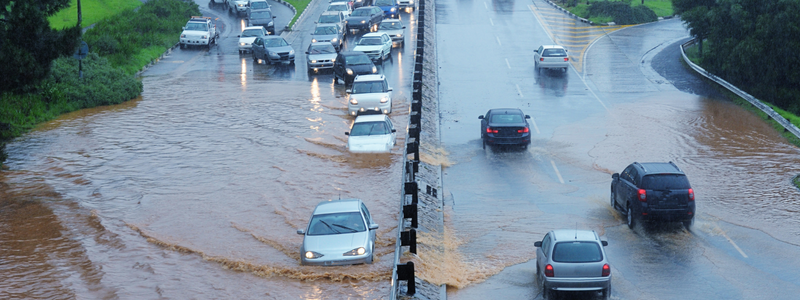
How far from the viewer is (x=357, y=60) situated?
3706 cm

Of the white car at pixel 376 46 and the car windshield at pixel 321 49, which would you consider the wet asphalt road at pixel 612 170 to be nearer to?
the white car at pixel 376 46

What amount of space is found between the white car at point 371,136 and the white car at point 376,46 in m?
15.0

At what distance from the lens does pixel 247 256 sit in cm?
1728

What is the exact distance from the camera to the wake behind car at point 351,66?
36.3 metres

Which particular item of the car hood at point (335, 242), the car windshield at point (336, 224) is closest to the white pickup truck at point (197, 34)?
the car windshield at point (336, 224)

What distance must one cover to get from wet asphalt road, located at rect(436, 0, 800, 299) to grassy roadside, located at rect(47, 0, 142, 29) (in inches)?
1115

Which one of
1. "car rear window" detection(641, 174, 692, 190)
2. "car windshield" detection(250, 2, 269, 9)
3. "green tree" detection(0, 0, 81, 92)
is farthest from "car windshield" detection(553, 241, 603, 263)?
"car windshield" detection(250, 2, 269, 9)

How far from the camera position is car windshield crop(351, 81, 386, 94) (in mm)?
31141

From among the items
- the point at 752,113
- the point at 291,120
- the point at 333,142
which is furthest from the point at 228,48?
the point at 752,113

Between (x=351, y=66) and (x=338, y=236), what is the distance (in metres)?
21.7

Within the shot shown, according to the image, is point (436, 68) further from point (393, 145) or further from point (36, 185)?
point (36, 185)

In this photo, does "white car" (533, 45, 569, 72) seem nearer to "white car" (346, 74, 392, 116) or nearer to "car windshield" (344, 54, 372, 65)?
"car windshield" (344, 54, 372, 65)

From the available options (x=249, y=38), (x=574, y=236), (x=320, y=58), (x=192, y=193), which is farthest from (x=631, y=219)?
(x=249, y=38)

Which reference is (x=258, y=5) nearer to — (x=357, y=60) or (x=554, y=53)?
(x=357, y=60)
